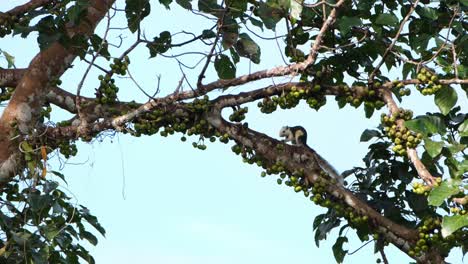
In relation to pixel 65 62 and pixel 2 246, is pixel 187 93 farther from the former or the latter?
pixel 2 246

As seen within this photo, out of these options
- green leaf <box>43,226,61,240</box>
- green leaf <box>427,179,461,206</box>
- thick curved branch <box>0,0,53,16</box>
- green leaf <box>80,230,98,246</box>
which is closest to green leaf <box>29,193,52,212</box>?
green leaf <box>43,226,61,240</box>

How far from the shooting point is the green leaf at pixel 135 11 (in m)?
4.48

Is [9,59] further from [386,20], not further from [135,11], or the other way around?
[386,20]

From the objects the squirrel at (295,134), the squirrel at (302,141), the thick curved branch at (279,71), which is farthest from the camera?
the squirrel at (295,134)

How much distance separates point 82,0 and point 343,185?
1761 mm

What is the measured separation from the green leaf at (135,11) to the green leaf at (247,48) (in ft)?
1.77

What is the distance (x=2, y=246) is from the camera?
4527 millimetres

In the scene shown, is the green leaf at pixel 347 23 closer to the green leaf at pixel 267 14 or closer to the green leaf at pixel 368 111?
the green leaf at pixel 267 14

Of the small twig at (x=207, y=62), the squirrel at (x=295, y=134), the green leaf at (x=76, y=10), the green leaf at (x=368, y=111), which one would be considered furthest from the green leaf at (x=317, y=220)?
the green leaf at (x=76, y=10)

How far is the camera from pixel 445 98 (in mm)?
4105

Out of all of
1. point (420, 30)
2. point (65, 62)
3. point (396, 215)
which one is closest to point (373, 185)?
point (396, 215)

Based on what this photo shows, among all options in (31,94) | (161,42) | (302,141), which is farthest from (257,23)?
(302,141)

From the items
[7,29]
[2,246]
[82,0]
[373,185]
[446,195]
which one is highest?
[7,29]

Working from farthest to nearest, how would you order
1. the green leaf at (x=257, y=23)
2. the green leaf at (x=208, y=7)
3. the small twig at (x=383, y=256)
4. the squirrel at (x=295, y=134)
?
the squirrel at (x=295, y=134), the small twig at (x=383, y=256), the green leaf at (x=208, y=7), the green leaf at (x=257, y=23)
